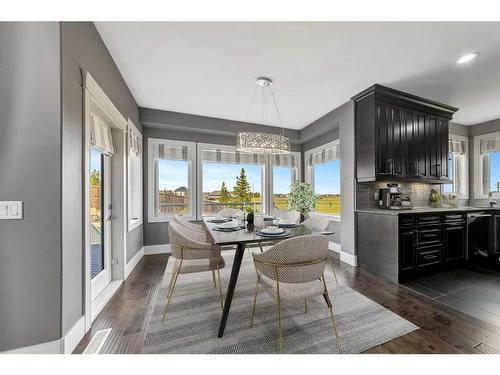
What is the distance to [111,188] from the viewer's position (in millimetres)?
2811

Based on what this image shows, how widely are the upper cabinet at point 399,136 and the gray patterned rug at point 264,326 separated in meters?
1.92

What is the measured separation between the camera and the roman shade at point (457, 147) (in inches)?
184

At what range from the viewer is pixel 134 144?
3416 millimetres

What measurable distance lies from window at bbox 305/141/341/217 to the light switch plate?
4.36 meters

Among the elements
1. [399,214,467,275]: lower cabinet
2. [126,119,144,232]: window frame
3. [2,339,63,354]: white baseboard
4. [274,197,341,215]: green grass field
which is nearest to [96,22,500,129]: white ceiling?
[126,119,144,232]: window frame

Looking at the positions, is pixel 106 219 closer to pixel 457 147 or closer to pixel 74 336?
pixel 74 336

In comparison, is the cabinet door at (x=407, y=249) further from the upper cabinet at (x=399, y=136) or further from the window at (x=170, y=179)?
the window at (x=170, y=179)

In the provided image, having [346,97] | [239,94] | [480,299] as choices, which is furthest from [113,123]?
[480,299]

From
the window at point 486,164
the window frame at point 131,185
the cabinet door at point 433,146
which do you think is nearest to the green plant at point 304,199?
the cabinet door at point 433,146

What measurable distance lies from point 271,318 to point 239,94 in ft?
9.92

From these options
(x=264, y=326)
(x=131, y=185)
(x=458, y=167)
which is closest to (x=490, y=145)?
(x=458, y=167)

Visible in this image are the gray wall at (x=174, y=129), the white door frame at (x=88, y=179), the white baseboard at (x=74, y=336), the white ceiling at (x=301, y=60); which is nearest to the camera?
the white baseboard at (x=74, y=336)

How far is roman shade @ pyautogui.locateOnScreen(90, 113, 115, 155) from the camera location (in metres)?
2.17

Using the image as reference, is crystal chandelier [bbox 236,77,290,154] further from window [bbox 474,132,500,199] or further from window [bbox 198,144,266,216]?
window [bbox 474,132,500,199]
